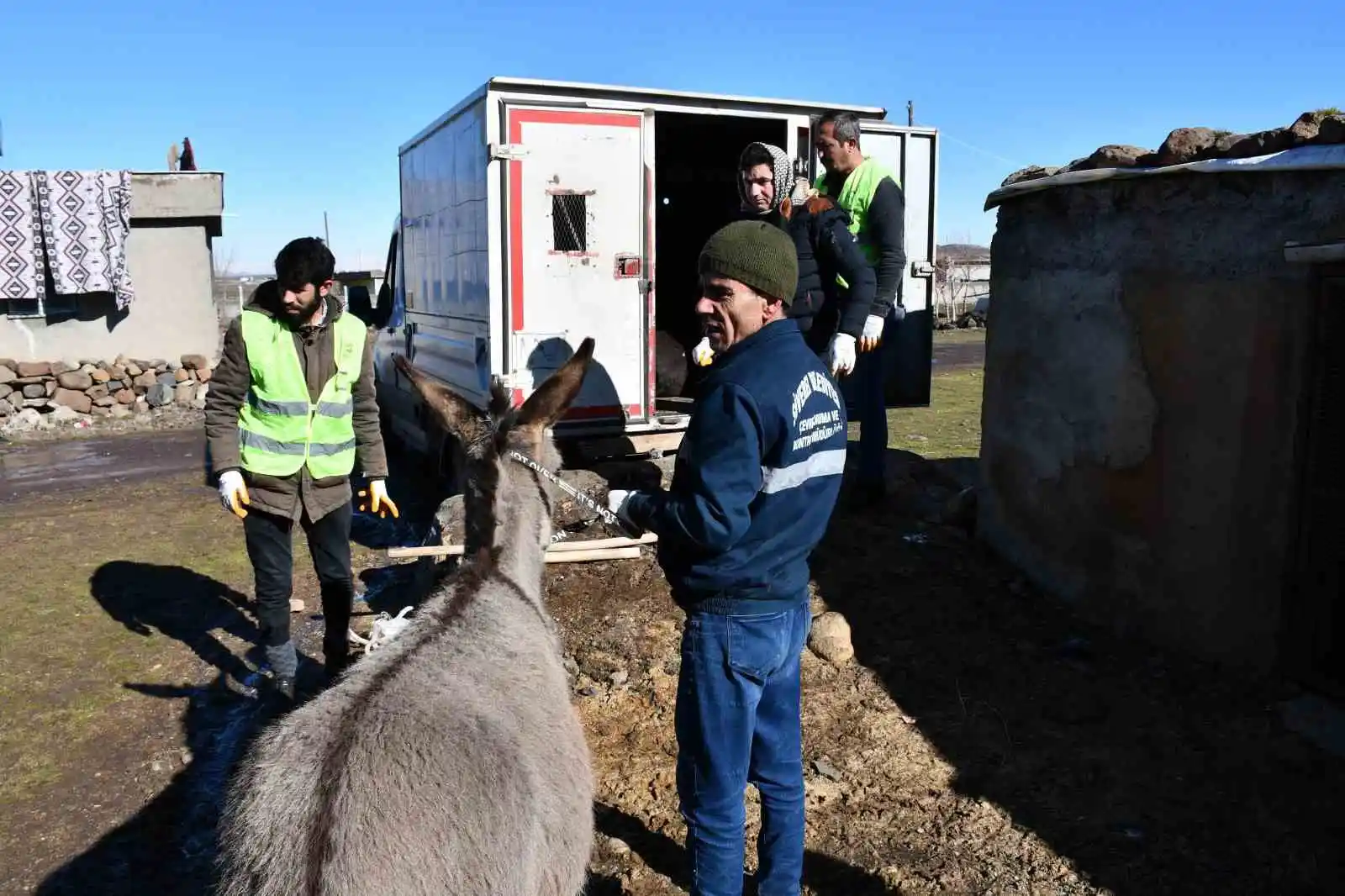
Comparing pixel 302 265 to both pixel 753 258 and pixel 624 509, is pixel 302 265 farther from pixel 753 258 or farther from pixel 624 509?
pixel 753 258

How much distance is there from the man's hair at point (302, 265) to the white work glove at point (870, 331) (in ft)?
10.1

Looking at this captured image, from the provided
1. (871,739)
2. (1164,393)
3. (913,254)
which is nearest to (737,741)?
(871,739)

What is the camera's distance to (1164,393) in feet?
16.6

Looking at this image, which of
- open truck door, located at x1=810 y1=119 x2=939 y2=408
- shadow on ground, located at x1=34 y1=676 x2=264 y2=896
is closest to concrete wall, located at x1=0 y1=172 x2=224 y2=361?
open truck door, located at x1=810 y1=119 x2=939 y2=408

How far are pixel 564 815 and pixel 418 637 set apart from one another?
25.4 inches

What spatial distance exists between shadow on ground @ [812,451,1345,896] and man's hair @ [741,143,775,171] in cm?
246

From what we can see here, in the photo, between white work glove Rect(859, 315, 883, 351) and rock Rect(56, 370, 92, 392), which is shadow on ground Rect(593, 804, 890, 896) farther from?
rock Rect(56, 370, 92, 392)

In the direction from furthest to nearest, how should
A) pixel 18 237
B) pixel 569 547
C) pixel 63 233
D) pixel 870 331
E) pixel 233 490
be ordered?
pixel 63 233 → pixel 18 237 → pixel 569 547 → pixel 870 331 → pixel 233 490

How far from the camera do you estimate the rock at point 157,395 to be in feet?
50.2

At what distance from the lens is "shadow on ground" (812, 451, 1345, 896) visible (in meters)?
3.60

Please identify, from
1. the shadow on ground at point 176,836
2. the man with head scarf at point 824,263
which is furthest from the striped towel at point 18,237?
the man with head scarf at point 824,263

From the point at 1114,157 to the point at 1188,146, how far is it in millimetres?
461

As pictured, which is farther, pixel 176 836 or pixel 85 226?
pixel 85 226

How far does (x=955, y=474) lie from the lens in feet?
27.0
